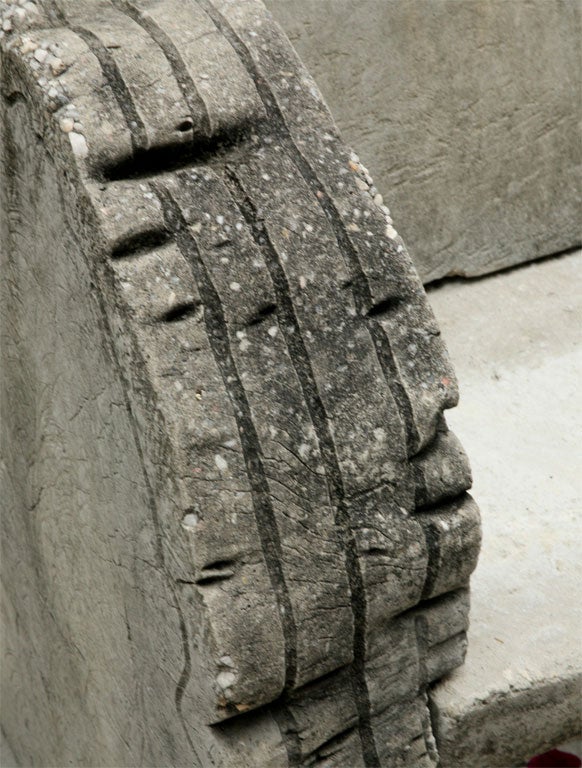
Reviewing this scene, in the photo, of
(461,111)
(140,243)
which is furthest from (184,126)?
(461,111)

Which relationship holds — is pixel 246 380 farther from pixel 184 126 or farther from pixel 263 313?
pixel 184 126

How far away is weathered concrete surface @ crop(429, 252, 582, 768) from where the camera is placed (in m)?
1.33

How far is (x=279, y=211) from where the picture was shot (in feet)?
3.90

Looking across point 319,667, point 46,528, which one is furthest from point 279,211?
point 46,528

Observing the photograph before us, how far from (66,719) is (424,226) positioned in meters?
1.05

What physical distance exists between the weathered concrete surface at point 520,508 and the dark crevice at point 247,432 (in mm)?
287

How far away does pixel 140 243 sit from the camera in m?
1.14

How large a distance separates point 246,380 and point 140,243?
178 millimetres

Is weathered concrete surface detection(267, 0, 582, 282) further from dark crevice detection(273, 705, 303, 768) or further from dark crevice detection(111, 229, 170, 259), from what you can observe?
dark crevice detection(273, 705, 303, 768)

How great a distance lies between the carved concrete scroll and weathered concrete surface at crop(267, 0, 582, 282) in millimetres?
599

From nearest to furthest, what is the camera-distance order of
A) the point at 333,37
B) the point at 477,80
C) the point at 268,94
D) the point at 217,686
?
the point at 217,686 → the point at 268,94 → the point at 333,37 → the point at 477,80

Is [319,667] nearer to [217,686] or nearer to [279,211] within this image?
[217,686]

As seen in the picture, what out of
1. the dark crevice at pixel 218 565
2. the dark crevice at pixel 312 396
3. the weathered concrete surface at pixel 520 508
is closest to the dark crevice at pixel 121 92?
the dark crevice at pixel 312 396

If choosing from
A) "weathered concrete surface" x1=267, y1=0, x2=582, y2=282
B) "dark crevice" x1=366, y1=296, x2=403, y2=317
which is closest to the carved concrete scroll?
"dark crevice" x1=366, y1=296, x2=403, y2=317
